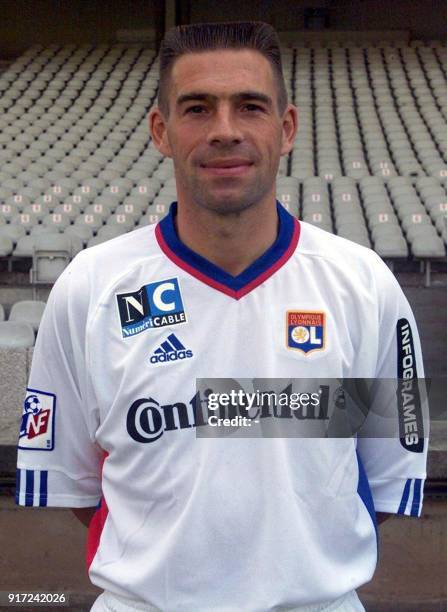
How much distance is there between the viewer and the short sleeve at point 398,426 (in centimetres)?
143

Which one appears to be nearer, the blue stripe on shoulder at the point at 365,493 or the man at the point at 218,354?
the man at the point at 218,354

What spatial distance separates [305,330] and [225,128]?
33 centimetres

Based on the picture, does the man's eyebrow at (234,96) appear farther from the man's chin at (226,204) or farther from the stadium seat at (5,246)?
the stadium seat at (5,246)

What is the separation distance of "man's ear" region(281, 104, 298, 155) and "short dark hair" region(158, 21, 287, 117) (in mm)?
25

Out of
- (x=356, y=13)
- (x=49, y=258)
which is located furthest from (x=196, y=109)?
(x=356, y=13)

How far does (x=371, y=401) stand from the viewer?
143cm

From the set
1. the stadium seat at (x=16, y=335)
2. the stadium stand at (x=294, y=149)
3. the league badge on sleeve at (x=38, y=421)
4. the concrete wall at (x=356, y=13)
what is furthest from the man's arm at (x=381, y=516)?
the concrete wall at (x=356, y=13)

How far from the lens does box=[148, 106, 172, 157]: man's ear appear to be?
141cm

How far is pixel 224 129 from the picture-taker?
4.20ft

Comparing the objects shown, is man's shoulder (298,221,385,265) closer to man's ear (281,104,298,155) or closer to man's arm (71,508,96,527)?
man's ear (281,104,298,155)

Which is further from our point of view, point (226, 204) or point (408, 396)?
point (408, 396)

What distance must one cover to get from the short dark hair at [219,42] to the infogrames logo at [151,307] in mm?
285

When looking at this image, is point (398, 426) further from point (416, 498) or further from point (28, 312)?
point (28, 312)

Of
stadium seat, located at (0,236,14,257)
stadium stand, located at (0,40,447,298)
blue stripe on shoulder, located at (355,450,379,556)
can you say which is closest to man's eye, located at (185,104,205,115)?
blue stripe on shoulder, located at (355,450,379,556)
